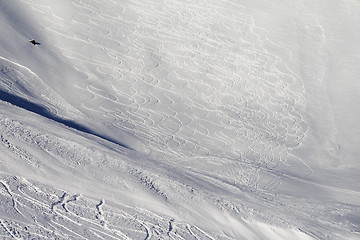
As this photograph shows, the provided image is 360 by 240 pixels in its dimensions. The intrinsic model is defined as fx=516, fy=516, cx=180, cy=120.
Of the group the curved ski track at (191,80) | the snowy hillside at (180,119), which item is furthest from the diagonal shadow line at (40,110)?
the curved ski track at (191,80)

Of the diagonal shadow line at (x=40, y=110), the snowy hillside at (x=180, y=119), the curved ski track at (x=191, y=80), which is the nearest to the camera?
the snowy hillside at (x=180, y=119)

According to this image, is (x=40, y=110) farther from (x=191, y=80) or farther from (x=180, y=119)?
(x=191, y=80)

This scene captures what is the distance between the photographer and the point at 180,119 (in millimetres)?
8258

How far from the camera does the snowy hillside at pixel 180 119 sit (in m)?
5.27

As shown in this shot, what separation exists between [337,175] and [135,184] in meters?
3.61

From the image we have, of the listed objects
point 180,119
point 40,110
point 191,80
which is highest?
point 191,80

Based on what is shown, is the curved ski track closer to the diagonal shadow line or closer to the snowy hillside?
the snowy hillside

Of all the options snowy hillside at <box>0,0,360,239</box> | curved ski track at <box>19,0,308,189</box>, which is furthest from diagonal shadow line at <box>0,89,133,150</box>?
curved ski track at <box>19,0,308,189</box>

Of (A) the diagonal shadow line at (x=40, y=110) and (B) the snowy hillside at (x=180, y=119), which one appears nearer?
(B) the snowy hillside at (x=180, y=119)

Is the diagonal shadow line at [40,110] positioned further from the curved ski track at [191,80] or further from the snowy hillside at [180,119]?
the curved ski track at [191,80]

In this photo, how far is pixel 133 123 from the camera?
776 cm

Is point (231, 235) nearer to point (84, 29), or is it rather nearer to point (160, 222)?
point (160, 222)

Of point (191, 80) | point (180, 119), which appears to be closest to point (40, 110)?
point (180, 119)

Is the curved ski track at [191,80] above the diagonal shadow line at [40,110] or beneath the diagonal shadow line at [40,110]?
above
